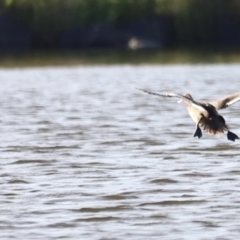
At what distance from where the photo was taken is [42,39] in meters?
36.2

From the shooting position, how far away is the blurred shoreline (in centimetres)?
2712

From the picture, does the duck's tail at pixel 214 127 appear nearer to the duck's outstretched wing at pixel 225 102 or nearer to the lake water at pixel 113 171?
the duck's outstretched wing at pixel 225 102

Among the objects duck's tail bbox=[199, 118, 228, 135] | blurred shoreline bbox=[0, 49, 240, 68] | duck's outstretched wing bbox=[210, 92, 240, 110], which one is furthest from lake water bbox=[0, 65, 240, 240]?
blurred shoreline bbox=[0, 49, 240, 68]

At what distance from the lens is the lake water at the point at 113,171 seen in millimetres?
7504

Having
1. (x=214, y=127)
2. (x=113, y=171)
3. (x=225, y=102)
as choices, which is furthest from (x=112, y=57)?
(x=214, y=127)

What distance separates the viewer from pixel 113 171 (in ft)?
31.7

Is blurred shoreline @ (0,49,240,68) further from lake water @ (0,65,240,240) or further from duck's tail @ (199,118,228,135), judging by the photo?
duck's tail @ (199,118,228,135)

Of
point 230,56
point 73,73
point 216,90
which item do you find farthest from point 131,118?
point 230,56

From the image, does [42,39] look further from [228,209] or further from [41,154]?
[228,209]

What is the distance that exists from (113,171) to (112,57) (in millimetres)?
19988

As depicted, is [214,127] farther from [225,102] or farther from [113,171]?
[113,171]

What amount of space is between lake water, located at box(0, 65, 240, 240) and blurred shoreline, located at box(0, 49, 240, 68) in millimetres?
8758

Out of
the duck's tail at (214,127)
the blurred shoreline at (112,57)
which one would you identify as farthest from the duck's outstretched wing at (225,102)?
the blurred shoreline at (112,57)

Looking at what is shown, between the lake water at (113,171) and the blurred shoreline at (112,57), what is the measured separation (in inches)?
345
